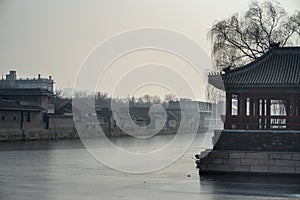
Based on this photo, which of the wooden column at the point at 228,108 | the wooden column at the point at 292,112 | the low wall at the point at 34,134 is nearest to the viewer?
the wooden column at the point at 292,112

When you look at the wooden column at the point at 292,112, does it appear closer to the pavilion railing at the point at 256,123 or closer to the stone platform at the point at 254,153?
the pavilion railing at the point at 256,123

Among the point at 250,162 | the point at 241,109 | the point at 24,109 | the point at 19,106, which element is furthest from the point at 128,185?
the point at 24,109

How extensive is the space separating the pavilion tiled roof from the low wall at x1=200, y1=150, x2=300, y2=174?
2987 mm

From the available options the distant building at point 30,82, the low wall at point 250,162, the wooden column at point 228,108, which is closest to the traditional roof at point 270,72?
the wooden column at point 228,108

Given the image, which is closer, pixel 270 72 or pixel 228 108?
pixel 228 108

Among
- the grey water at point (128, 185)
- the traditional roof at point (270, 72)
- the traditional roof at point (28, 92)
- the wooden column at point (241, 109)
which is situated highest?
the traditional roof at point (28, 92)

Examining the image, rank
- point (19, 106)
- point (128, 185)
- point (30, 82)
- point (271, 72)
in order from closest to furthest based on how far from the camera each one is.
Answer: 1. point (128, 185)
2. point (271, 72)
3. point (19, 106)
4. point (30, 82)

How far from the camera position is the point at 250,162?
22531 millimetres

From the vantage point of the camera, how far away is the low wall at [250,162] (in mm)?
22141

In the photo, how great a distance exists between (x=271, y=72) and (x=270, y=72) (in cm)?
4

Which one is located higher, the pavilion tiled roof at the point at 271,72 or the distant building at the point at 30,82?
the distant building at the point at 30,82

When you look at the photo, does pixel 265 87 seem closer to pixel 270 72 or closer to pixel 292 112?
pixel 270 72

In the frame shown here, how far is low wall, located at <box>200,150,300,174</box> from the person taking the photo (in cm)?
2214

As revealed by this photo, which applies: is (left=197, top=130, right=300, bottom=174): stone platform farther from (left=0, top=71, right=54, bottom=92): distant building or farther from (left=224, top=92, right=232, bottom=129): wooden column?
(left=0, top=71, right=54, bottom=92): distant building
